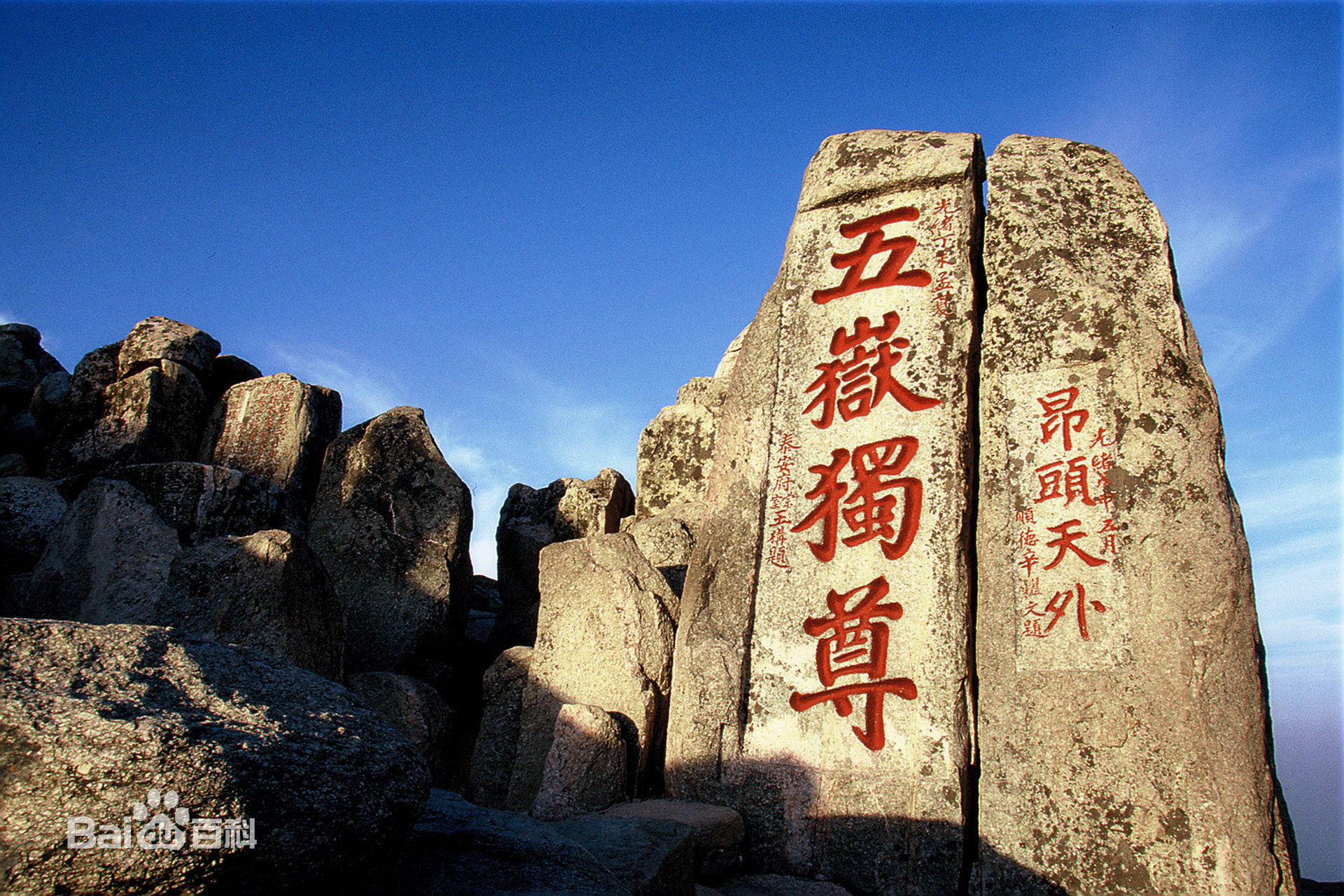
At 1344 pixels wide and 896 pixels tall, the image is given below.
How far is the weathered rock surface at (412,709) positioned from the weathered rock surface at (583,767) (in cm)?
116

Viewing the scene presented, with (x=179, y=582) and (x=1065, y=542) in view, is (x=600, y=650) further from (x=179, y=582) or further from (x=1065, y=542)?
(x=1065, y=542)

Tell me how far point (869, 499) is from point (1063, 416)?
3.43 ft

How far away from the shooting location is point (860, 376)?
5.13 meters

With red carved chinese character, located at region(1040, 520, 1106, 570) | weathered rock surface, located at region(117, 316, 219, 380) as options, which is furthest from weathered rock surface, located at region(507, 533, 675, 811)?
weathered rock surface, located at region(117, 316, 219, 380)

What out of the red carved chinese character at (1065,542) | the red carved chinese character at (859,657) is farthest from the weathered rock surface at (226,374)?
the red carved chinese character at (1065,542)

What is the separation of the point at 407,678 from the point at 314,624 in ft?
2.75

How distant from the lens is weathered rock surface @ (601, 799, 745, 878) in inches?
162

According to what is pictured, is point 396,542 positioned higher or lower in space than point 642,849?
higher

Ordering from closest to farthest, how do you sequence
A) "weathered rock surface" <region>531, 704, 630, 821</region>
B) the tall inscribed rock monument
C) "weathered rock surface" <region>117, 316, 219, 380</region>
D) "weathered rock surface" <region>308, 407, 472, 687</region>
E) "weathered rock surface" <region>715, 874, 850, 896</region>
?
1. the tall inscribed rock monument
2. "weathered rock surface" <region>715, 874, 850, 896</region>
3. "weathered rock surface" <region>531, 704, 630, 821</region>
4. "weathered rock surface" <region>308, 407, 472, 687</region>
5. "weathered rock surface" <region>117, 316, 219, 380</region>

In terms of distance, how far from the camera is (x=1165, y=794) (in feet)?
12.6

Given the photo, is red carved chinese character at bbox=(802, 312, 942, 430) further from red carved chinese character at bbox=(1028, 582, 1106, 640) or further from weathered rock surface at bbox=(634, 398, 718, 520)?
weathered rock surface at bbox=(634, 398, 718, 520)

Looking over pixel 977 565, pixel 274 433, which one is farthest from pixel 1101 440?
pixel 274 433

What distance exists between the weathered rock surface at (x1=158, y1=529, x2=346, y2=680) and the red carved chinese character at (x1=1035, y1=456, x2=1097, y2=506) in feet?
13.2

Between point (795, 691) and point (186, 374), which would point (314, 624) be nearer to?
point (795, 691)
